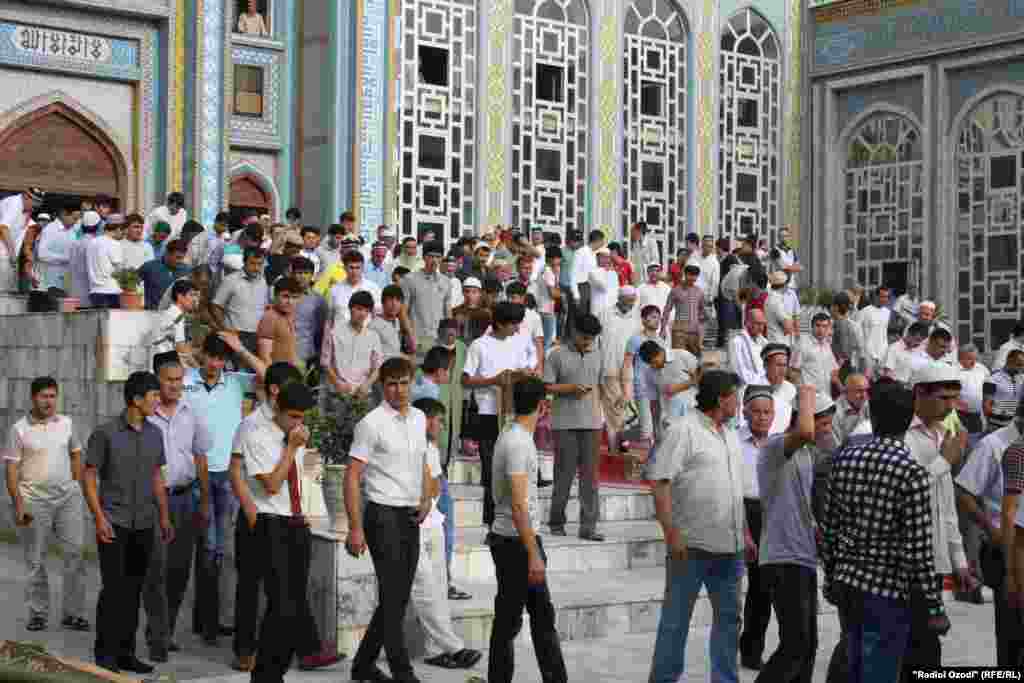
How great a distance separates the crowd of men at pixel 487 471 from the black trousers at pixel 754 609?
0.01m

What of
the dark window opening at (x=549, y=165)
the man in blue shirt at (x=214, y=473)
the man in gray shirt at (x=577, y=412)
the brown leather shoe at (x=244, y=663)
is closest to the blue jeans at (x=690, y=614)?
the brown leather shoe at (x=244, y=663)

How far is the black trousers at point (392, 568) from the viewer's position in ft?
26.0

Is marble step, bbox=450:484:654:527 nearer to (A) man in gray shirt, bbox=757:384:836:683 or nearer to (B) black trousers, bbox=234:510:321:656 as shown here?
(B) black trousers, bbox=234:510:321:656

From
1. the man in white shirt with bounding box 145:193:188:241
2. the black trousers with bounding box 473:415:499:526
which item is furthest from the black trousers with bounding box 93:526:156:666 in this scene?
the man in white shirt with bounding box 145:193:188:241

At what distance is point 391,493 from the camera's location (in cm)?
796

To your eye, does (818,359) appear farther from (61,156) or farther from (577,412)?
(61,156)

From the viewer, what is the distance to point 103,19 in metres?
20.6

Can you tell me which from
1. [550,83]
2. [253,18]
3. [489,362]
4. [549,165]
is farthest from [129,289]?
[550,83]

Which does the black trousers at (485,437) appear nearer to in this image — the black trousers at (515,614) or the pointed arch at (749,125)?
the black trousers at (515,614)

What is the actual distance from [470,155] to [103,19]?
5.51m

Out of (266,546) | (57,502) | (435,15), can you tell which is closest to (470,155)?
(435,15)

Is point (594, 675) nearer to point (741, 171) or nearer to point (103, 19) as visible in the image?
point (103, 19)

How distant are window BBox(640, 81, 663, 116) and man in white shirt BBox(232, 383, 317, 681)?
1797 cm

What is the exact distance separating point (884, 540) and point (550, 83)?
1867 cm
